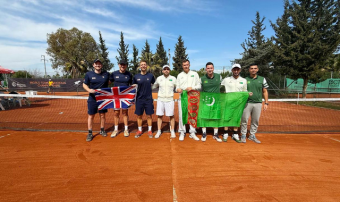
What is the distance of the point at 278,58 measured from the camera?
53.7ft

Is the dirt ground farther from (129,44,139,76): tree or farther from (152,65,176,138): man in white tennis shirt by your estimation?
(129,44,139,76): tree

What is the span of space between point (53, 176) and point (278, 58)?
1936cm

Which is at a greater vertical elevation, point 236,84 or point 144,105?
point 236,84

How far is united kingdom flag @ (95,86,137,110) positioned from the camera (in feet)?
15.3

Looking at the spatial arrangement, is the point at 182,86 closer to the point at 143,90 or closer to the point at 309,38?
the point at 143,90

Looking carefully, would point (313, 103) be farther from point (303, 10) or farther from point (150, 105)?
point (150, 105)

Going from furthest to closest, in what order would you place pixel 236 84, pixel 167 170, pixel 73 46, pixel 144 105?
pixel 73 46
pixel 144 105
pixel 236 84
pixel 167 170

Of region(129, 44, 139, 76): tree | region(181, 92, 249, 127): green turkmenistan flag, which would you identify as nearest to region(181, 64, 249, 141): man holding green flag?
region(181, 92, 249, 127): green turkmenistan flag

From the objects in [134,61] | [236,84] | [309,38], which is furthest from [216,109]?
[134,61]

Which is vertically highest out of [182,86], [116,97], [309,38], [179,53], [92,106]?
[179,53]

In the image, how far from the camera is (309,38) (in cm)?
1462

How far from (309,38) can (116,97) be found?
1786cm

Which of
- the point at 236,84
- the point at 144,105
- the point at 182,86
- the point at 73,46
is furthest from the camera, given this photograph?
the point at 73,46

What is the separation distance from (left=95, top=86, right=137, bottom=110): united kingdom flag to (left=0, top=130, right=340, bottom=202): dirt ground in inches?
39.3
